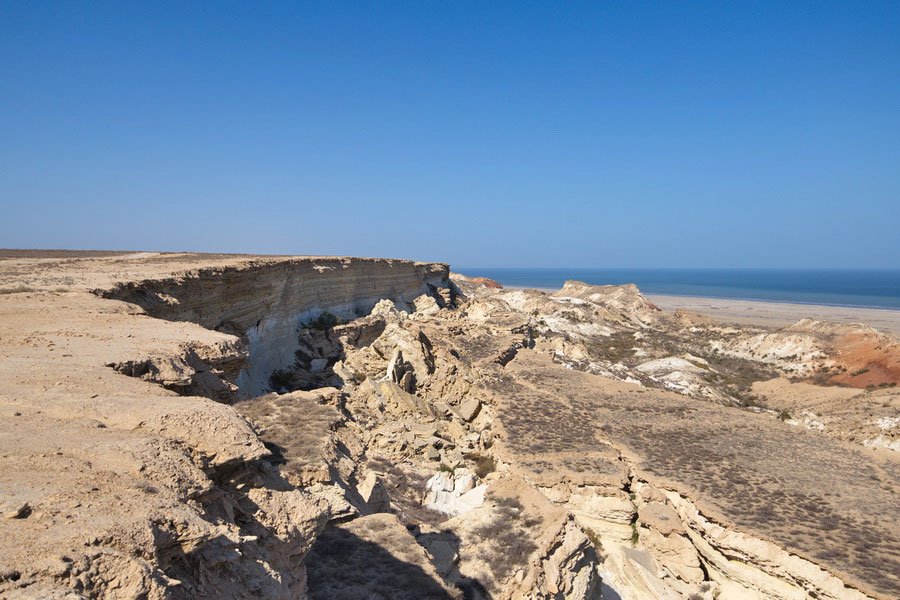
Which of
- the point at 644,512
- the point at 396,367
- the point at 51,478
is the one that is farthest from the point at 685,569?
the point at 396,367

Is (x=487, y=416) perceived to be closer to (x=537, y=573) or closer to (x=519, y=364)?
(x=519, y=364)

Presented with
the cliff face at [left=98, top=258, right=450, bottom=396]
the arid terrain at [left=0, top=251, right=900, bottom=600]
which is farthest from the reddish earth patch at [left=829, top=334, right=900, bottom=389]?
the cliff face at [left=98, top=258, right=450, bottom=396]

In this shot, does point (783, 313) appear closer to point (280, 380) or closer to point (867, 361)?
point (867, 361)

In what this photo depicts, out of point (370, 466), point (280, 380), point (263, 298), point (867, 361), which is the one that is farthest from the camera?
point (867, 361)

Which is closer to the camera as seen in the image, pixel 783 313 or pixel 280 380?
pixel 280 380

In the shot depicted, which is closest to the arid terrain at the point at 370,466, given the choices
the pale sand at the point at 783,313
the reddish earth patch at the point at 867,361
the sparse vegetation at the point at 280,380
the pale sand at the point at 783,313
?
the sparse vegetation at the point at 280,380

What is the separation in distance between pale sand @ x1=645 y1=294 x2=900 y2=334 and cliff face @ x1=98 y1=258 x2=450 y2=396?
4739 cm

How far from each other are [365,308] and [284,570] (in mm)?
22543

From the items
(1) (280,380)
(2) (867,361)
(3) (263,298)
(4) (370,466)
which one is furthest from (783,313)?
(4) (370,466)

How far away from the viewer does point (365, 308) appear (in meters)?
26.4

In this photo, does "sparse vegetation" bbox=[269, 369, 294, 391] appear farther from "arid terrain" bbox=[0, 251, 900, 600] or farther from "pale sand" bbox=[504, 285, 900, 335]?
"pale sand" bbox=[504, 285, 900, 335]

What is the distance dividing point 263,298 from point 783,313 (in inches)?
2780

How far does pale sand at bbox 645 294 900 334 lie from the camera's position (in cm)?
5525

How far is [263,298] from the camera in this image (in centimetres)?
1709
